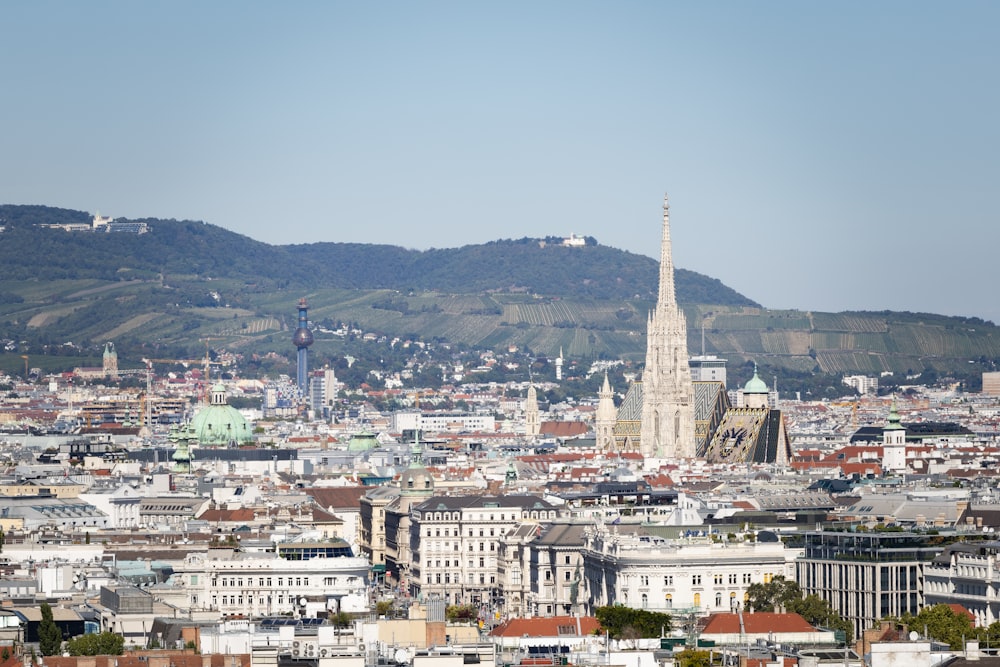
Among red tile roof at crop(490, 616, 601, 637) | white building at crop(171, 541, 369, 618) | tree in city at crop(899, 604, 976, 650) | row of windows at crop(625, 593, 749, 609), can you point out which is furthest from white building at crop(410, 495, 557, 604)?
tree in city at crop(899, 604, 976, 650)

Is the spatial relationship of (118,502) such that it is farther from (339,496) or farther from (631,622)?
(631,622)

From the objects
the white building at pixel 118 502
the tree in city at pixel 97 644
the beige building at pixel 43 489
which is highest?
the beige building at pixel 43 489

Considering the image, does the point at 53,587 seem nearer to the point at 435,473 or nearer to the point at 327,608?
the point at 327,608

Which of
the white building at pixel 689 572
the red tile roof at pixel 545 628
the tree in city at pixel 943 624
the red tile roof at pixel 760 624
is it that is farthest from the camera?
the white building at pixel 689 572

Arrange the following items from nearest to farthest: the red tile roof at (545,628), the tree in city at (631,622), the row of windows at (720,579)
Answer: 1. the red tile roof at (545,628)
2. the tree in city at (631,622)
3. the row of windows at (720,579)

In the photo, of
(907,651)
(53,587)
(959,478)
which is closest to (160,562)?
(53,587)

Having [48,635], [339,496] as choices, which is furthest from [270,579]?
[339,496]

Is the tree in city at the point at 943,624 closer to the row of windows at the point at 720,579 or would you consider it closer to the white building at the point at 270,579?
the row of windows at the point at 720,579

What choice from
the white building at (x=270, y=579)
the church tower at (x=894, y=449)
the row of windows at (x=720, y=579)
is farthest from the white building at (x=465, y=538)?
the church tower at (x=894, y=449)
